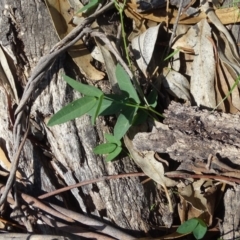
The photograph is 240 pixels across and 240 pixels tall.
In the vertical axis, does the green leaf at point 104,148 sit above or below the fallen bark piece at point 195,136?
above

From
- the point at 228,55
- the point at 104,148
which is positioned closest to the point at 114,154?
the point at 104,148

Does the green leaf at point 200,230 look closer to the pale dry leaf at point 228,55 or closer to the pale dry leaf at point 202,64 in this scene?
the pale dry leaf at point 202,64

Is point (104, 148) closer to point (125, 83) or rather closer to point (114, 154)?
point (114, 154)

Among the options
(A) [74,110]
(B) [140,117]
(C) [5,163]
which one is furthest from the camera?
(C) [5,163]

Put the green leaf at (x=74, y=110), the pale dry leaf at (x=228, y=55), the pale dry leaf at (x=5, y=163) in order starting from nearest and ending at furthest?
the green leaf at (x=74, y=110) → the pale dry leaf at (x=228, y=55) → the pale dry leaf at (x=5, y=163)

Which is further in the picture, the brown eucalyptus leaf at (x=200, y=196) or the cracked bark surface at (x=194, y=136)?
the brown eucalyptus leaf at (x=200, y=196)

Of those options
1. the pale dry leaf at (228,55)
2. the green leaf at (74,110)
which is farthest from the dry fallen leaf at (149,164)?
the pale dry leaf at (228,55)
